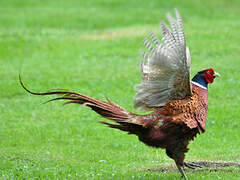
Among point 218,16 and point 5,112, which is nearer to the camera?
point 5,112

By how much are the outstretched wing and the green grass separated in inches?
47.8

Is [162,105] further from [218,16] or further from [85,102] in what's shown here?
[218,16]

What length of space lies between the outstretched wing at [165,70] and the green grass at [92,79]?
3.99 feet

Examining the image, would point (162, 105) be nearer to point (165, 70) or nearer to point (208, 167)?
point (165, 70)

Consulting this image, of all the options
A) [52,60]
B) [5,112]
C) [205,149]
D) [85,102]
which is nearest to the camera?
[85,102]

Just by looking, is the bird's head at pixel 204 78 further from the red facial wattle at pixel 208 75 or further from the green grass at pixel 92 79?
the green grass at pixel 92 79

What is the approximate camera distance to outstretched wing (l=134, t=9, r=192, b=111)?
648 centimetres

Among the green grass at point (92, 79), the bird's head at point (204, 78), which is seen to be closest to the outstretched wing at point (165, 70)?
the bird's head at point (204, 78)

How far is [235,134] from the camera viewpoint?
10.4m

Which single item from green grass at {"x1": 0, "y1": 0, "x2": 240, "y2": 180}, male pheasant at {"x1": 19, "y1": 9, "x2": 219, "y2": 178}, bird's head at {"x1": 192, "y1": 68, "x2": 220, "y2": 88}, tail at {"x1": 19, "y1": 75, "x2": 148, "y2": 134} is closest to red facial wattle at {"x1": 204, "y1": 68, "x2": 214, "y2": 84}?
bird's head at {"x1": 192, "y1": 68, "x2": 220, "y2": 88}

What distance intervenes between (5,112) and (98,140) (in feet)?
10.2

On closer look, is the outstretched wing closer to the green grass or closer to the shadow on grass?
the green grass

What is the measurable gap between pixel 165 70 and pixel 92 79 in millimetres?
8168

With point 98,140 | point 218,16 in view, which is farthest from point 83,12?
point 98,140
